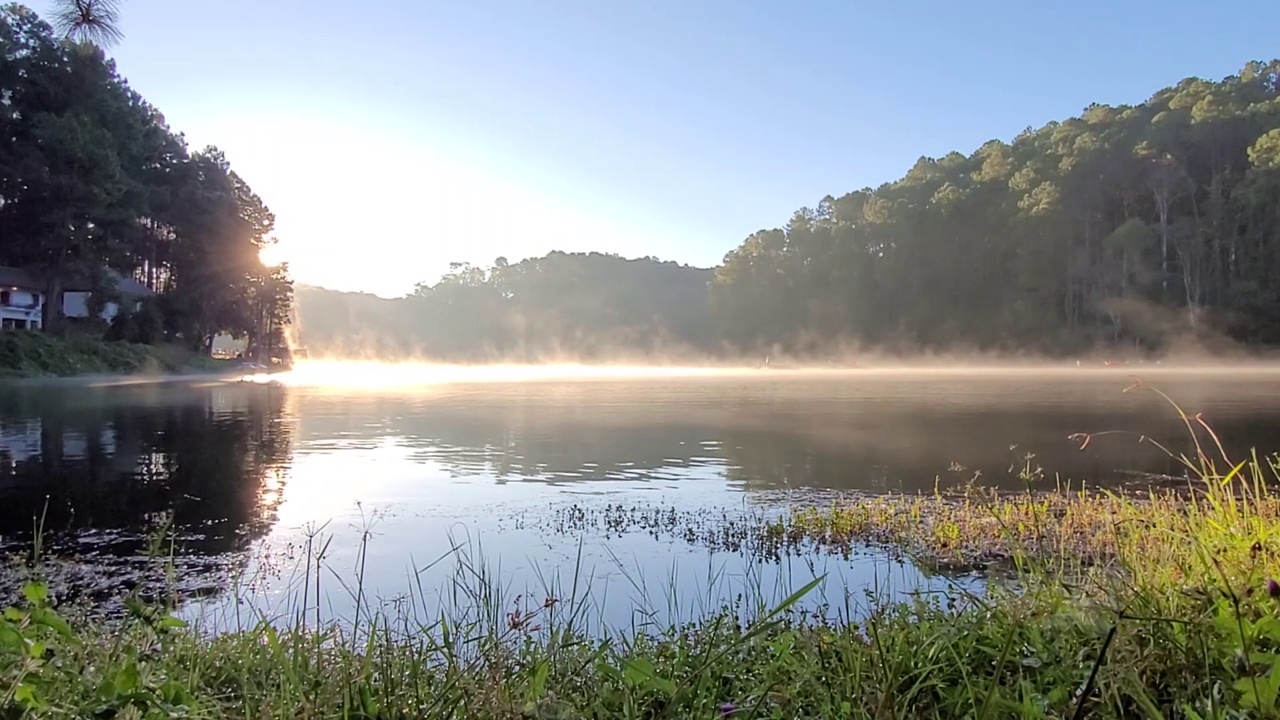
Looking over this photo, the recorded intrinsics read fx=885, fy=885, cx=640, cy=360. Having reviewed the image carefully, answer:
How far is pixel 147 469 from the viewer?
488 inches

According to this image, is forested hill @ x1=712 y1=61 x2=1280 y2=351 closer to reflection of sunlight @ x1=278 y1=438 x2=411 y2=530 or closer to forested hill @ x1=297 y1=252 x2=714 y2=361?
forested hill @ x1=297 y1=252 x2=714 y2=361

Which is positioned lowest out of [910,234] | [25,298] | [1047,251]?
[25,298]

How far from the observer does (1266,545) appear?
12.0 ft

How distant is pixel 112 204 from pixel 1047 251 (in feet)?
164

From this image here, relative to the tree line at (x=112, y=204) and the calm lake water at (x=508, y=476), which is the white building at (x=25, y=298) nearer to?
the tree line at (x=112, y=204)

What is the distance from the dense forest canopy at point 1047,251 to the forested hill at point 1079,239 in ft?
0.33

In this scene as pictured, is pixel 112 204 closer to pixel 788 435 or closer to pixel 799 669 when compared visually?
pixel 788 435

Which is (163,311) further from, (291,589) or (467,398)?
(291,589)

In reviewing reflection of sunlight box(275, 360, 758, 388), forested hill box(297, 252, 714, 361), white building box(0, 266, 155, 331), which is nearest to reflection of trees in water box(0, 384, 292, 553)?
reflection of sunlight box(275, 360, 758, 388)

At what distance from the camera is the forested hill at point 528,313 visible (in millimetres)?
92812

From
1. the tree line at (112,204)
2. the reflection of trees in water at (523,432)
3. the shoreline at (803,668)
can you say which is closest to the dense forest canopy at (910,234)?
the tree line at (112,204)

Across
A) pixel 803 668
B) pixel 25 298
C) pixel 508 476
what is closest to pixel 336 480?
pixel 508 476

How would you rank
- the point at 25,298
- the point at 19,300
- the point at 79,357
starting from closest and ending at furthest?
the point at 79,357
the point at 19,300
the point at 25,298

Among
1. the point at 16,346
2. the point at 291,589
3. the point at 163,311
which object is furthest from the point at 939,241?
the point at 291,589
